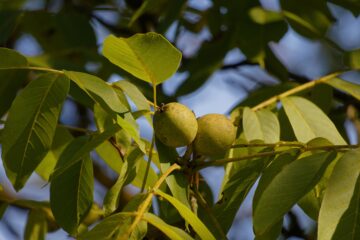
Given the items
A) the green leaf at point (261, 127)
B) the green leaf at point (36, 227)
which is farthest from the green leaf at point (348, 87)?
the green leaf at point (36, 227)

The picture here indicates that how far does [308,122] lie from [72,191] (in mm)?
547

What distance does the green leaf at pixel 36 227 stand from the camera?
1.88 m

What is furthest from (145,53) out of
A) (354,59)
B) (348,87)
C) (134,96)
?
(354,59)

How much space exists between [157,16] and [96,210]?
1110 millimetres

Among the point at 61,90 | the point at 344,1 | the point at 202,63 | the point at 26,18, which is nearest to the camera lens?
the point at 61,90

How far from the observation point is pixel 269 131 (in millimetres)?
1632

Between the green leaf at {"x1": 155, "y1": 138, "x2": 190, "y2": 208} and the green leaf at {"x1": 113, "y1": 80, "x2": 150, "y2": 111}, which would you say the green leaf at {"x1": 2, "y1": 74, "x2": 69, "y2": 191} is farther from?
the green leaf at {"x1": 155, "y1": 138, "x2": 190, "y2": 208}

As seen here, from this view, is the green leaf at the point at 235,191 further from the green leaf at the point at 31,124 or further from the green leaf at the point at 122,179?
the green leaf at the point at 31,124

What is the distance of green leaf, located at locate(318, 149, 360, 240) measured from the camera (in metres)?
1.14

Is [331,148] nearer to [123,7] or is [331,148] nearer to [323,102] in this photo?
[323,102]

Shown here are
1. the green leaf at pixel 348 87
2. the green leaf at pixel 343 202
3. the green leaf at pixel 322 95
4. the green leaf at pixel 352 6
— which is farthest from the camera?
the green leaf at pixel 352 6

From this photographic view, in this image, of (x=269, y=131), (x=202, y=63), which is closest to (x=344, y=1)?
(x=202, y=63)

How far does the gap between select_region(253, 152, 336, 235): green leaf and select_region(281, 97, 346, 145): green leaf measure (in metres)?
0.30

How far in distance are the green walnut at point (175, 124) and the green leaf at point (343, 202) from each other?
281mm
